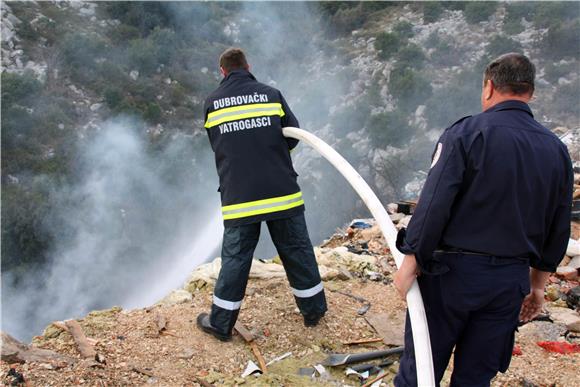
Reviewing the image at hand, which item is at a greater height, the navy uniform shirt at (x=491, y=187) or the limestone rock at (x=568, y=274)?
the navy uniform shirt at (x=491, y=187)

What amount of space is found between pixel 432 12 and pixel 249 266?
21.1 meters

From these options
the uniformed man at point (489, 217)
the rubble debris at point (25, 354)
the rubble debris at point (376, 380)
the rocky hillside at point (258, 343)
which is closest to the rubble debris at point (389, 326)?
the rocky hillside at point (258, 343)

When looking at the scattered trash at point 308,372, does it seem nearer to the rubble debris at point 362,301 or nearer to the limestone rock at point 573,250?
the rubble debris at point 362,301

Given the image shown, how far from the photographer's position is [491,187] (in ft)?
5.42

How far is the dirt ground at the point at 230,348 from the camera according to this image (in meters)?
2.63

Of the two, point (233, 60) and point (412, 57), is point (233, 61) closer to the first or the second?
point (233, 60)

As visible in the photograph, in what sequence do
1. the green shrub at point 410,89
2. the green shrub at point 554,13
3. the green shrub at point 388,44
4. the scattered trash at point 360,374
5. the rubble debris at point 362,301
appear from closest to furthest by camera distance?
the scattered trash at point 360,374 → the rubble debris at point 362,301 → the green shrub at point 410,89 → the green shrub at point 554,13 → the green shrub at point 388,44

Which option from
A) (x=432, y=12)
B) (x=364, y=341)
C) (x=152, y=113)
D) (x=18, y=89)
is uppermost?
(x=432, y=12)

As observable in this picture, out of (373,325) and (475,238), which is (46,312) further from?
(475,238)

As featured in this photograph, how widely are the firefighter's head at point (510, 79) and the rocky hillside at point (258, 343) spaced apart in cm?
164

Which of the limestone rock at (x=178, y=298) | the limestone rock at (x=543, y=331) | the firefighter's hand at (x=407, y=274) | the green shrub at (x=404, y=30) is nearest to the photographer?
the firefighter's hand at (x=407, y=274)

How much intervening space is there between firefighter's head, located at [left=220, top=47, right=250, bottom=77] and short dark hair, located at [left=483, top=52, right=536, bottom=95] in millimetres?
1676

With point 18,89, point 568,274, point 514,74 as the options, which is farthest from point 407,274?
point 18,89

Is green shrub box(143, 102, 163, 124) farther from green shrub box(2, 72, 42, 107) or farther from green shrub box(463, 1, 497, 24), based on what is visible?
green shrub box(463, 1, 497, 24)
